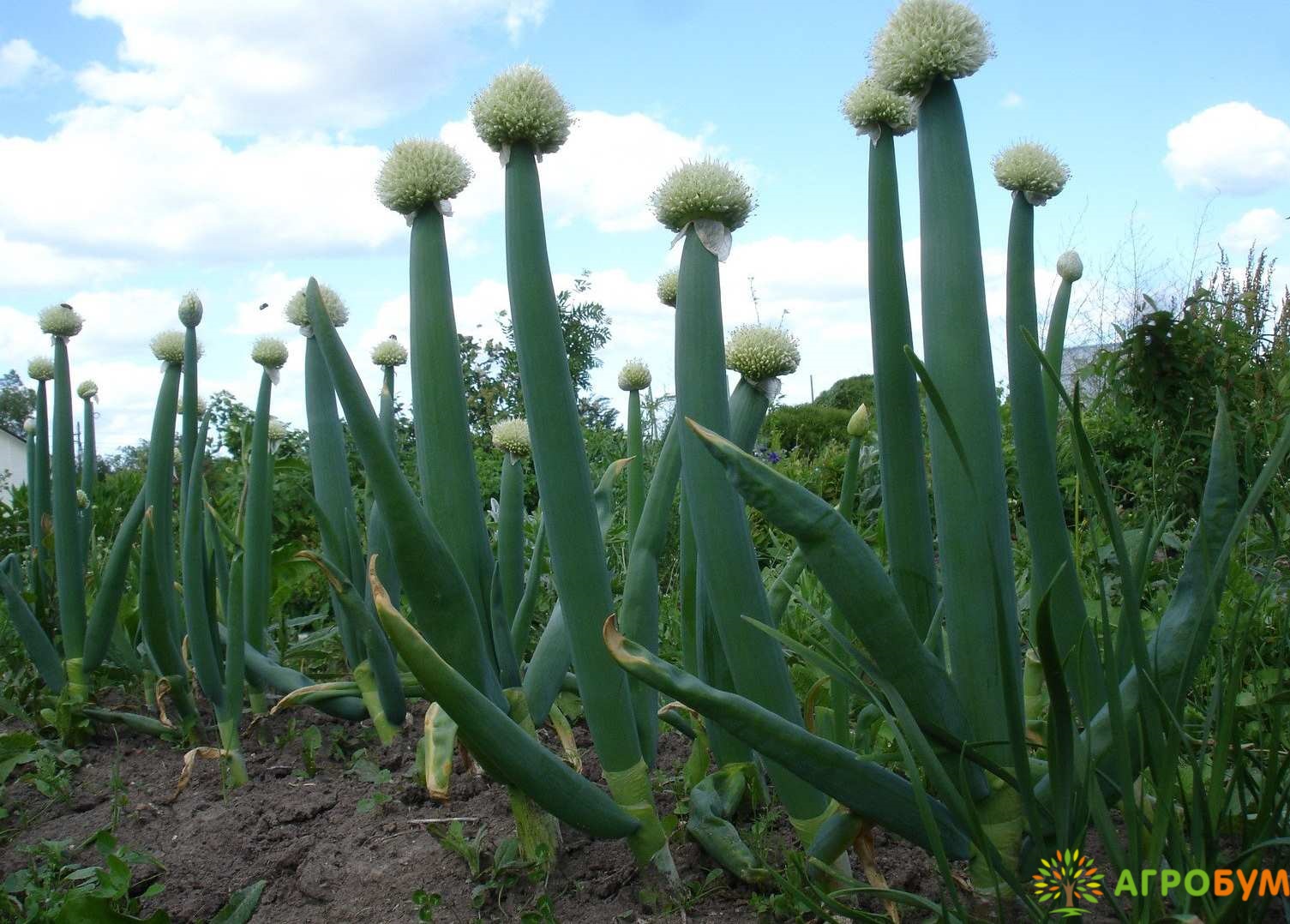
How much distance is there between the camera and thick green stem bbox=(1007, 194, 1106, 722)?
133 cm

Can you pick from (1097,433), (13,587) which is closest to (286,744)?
(13,587)

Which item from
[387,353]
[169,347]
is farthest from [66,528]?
[387,353]

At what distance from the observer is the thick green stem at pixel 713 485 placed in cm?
123

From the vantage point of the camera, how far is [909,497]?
134 cm

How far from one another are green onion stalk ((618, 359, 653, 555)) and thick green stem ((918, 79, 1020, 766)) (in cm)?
85

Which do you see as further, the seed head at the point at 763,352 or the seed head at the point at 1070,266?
the seed head at the point at 1070,266

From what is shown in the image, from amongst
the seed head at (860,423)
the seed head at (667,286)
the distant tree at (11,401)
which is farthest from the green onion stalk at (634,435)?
the distant tree at (11,401)

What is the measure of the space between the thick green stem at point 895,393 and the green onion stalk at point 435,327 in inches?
24.4

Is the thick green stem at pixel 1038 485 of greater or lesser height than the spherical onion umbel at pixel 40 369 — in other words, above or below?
below

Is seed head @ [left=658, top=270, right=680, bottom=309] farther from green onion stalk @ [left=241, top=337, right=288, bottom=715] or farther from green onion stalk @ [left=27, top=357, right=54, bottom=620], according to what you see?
green onion stalk @ [left=27, top=357, right=54, bottom=620]

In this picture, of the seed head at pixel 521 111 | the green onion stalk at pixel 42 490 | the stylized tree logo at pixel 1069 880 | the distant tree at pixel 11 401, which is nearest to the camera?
the stylized tree logo at pixel 1069 880

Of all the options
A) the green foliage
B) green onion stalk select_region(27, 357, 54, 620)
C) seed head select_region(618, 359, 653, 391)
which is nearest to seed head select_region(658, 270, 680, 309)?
seed head select_region(618, 359, 653, 391)

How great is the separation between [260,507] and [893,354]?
1520mm

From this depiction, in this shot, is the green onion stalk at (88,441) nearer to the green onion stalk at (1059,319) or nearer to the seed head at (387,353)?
the seed head at (387,353)
